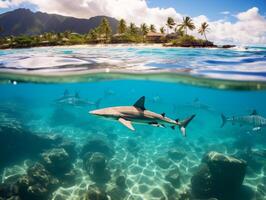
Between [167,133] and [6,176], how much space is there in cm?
1708

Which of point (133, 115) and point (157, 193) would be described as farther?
point (157, 193)

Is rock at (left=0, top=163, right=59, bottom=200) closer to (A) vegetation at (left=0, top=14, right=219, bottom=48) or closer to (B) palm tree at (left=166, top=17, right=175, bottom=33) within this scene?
(A) vegetation at (left=0, top=14, right=219, bottom=48)

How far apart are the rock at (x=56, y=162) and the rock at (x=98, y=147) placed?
8.43ft

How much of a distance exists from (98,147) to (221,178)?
345 inches

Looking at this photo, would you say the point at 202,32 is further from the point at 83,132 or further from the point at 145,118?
the point at 145,118

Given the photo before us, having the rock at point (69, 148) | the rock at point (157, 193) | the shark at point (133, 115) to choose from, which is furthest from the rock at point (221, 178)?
the rock at point (69, 148)

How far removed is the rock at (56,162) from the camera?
45.0ft

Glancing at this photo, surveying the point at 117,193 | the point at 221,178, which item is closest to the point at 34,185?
the point at 117,193

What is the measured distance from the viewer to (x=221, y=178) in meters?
12.5

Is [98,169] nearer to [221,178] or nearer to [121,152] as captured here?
[121,152]

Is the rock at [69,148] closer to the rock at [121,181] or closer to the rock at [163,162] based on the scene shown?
the rock at [121,181]

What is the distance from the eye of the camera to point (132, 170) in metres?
14.6

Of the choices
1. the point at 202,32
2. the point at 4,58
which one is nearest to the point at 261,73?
the point at 4,58

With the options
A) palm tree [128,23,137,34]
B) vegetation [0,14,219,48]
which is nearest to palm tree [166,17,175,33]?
vegetation [0,14,219,48]
